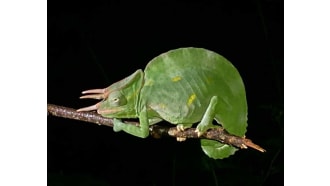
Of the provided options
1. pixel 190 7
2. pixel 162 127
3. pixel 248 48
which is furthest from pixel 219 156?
pixel 190 7

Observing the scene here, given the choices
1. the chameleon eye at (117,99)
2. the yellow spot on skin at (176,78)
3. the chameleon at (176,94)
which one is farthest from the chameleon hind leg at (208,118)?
the chameleon eye at (117,99)

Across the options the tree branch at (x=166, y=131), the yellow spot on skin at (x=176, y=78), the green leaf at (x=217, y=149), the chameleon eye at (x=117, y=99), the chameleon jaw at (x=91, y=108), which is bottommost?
the green leaf at (x=217, y=149)

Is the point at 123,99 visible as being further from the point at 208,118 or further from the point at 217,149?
the point at 217,149

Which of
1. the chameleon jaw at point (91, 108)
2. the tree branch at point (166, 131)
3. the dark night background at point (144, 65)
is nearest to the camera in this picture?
the tree branch at point (166, 131)

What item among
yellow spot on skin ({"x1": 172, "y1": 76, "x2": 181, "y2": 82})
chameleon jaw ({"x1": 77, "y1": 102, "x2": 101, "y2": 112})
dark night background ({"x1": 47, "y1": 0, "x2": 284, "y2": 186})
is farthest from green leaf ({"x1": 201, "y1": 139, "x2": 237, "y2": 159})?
chameleon jaw ({"x1": 77, "y1": 102, "x2": 101, "y2": 112})

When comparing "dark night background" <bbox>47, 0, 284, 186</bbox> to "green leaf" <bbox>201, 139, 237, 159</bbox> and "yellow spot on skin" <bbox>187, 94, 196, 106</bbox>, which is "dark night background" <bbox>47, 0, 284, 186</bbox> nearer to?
"green leaf" <bbox>201, 139, 237, 159</bbox>

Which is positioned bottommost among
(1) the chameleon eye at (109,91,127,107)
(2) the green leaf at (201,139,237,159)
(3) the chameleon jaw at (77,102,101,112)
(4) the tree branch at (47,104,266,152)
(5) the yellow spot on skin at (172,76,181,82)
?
(2) the green leaf at (201,139,237,159)

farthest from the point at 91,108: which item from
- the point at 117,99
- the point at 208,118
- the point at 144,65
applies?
the point at 208,118

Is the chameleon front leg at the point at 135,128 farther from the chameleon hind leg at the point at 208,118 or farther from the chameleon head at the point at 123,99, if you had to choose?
the chameleon hind leg at the point at 208,118
